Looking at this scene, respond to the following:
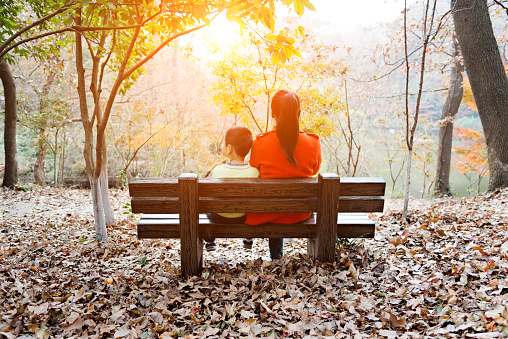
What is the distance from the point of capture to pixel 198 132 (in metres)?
13.7

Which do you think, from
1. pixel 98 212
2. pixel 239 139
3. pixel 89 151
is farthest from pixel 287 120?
pixel 98 212

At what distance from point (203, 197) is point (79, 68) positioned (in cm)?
245

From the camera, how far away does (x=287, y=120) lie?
104 inches

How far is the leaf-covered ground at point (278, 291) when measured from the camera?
200 centimetres

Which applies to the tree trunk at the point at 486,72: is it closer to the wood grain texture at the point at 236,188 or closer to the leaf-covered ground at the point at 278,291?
the leaf-covered ground at the point at 278,291

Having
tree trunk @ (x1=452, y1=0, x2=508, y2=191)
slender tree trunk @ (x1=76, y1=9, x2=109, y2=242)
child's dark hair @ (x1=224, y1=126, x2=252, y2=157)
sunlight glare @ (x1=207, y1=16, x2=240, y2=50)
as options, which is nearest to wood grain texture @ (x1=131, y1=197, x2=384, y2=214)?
child's dark hair @ (x1=224, y1=126, x2=252, y2=157)

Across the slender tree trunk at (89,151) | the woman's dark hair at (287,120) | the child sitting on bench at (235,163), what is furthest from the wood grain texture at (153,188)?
the slender tree trunk at (89,151)

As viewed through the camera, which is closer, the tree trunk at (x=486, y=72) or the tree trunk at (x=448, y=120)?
the tree trunk at (x=486, y=72)

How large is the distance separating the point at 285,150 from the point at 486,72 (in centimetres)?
428

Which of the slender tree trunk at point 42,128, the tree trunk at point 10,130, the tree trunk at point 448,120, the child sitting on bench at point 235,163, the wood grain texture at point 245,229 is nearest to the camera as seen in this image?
the wood grain texture at point 245,229

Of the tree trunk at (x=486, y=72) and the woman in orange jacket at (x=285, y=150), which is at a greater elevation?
the tree trunk at (x=486, y=72)

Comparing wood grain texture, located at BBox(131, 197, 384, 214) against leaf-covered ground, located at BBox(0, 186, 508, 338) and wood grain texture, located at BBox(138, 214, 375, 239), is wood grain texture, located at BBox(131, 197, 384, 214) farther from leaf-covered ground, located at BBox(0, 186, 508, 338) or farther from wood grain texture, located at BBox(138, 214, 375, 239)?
leaf-covered ground, located at BBox(0, 186, 508, 338)

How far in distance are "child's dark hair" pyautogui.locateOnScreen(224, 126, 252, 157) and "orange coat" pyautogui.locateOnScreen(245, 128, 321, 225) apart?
3.4 inches

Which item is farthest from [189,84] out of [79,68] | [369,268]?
[369,268]
